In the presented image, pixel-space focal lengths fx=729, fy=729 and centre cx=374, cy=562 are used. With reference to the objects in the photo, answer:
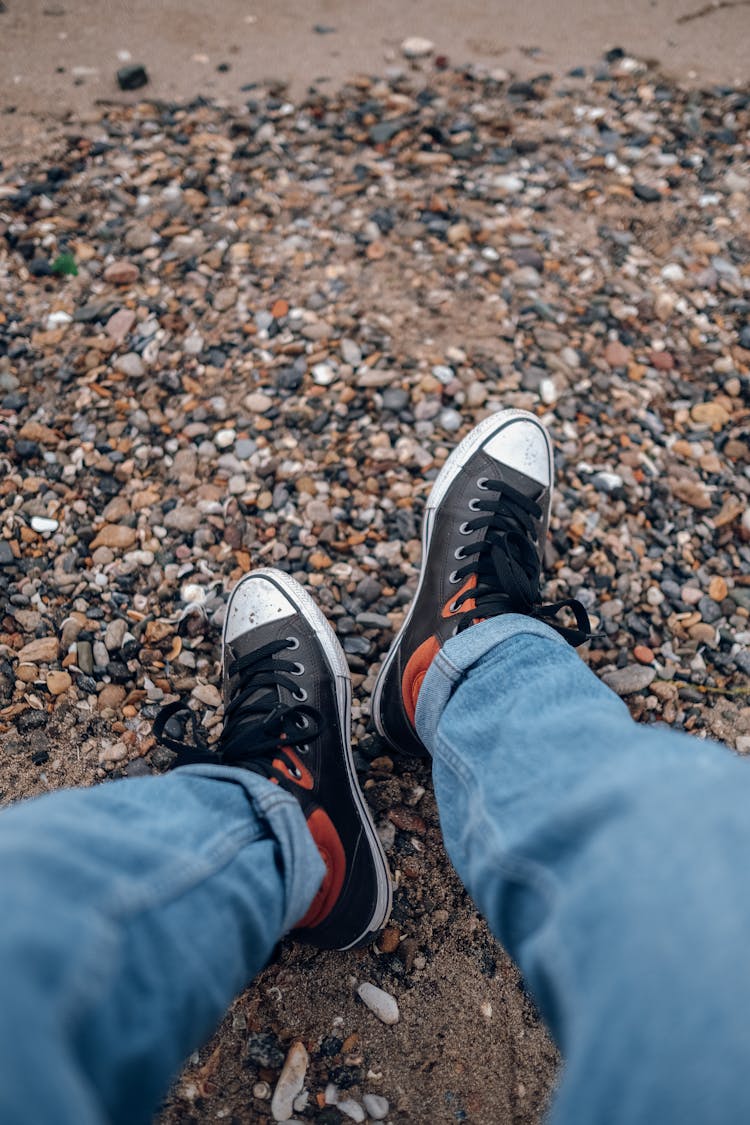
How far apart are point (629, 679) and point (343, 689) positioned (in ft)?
2.90

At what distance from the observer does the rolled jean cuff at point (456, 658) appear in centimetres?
180

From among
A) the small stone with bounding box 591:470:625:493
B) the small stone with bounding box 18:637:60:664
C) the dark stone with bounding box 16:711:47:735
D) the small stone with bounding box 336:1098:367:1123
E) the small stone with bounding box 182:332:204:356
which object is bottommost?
the small stone with bounding box 336:1098:367:1123

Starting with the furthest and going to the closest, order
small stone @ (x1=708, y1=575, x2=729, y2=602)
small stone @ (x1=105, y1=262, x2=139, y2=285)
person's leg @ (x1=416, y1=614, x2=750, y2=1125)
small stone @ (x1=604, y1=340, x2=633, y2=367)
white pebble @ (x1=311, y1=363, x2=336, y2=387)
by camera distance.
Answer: small stone @ (x1=105, y1=262, x2=139, y2=285), small stone @ (x1=604, y1=340, x2=633, y2=367), white pebble @ (x1=311, y1=363, x2=336, y2=387), small stone @ (x1=708, y1=575, x2=729, y2=602), person's leg @ (x1=416, y1=614, x2=750, y2=1125)

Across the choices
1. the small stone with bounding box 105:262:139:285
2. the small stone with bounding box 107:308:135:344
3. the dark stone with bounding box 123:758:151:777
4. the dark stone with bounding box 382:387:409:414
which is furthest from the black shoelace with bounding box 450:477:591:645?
the small stone with bounding box 105:262:139:285

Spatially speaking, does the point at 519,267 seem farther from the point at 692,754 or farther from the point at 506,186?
the point at 692,754

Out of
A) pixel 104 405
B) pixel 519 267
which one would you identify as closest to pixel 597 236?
pixel 519 267

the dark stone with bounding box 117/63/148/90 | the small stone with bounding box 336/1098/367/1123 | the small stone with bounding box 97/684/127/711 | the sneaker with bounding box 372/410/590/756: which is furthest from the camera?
the dark stone with bounding box 117/63/148/90

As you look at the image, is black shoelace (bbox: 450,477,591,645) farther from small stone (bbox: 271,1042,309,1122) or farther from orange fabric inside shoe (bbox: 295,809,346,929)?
small stone (bbox: 271,1042,309,1122)

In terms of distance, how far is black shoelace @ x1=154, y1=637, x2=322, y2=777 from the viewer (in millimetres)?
1882

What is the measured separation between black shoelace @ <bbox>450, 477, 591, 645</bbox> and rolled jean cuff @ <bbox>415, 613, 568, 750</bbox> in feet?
0.58

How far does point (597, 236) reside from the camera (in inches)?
121

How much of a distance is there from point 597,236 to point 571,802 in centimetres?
266

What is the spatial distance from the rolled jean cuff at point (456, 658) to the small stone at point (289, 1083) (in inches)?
31.2

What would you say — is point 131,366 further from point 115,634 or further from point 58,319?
point 115,634
